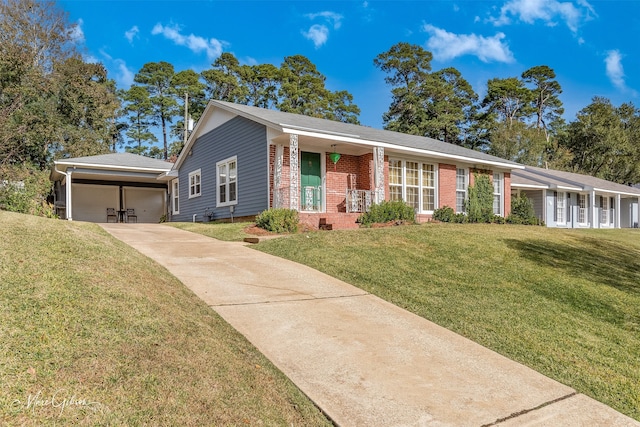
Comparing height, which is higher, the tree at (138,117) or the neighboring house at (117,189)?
the tree at (138,117)

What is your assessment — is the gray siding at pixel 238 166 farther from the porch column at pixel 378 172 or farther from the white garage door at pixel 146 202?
the white garage door at pixel 146 202

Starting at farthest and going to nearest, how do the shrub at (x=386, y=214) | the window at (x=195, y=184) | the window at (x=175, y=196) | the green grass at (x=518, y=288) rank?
the window at (x=175, y=196) < the window at (x=195, y=184) < the shrub at (x=386, y=214) < the green grass at (x=518, y=288)

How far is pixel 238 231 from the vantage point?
1223 centimetres

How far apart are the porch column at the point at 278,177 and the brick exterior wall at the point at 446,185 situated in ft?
23.8

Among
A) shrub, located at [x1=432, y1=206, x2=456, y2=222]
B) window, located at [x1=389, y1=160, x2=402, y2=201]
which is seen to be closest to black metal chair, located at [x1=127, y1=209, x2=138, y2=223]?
window, located at [x1=389, y1=160, x2=402, y2=201]

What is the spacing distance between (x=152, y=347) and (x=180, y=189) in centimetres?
1874

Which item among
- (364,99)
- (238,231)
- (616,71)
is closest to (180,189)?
(238,231)

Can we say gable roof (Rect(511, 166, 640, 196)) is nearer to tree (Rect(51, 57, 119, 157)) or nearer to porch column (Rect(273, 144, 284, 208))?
porch column (Rect(273, 144, 284, 208))

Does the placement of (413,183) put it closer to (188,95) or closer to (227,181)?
(227,181)

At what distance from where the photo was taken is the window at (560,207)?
25.9 m

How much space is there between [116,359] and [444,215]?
1564 cm

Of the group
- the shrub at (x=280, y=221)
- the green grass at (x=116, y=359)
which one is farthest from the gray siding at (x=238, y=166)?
the green grass at (x=116, y=359)

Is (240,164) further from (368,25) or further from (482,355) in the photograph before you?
(368,25)

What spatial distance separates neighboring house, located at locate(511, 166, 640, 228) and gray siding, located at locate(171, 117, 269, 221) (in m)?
14.7
